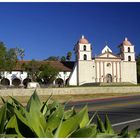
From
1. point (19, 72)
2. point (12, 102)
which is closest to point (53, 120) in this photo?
point (12, 102)

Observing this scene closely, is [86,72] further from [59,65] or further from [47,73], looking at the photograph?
[47,73]

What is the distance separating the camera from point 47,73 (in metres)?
80.4

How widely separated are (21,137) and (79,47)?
295ft

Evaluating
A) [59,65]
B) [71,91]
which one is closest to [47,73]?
[59,65]

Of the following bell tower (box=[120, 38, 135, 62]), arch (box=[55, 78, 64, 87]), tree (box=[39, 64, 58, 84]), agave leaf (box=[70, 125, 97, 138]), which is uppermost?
bell tower (box=[120, 38, 135, 62])

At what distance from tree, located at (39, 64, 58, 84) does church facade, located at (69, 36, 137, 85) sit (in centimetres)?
841

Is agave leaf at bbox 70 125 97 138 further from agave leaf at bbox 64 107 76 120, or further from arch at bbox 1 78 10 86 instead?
arch at bbox 1 78 10 86

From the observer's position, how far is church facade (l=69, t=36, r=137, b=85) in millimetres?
89250

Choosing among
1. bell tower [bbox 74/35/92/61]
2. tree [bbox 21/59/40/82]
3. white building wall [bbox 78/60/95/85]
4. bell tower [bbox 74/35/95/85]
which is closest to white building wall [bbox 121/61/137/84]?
white building wall [bbox 78/60/95/85]

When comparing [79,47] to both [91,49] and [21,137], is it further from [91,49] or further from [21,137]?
[21,137]

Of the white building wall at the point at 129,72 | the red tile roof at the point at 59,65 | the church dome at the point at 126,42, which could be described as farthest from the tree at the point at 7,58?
the church dome at the point at 126,42

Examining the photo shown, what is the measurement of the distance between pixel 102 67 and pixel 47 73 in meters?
17.9

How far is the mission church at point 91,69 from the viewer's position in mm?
88500

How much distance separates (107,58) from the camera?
9238cm
